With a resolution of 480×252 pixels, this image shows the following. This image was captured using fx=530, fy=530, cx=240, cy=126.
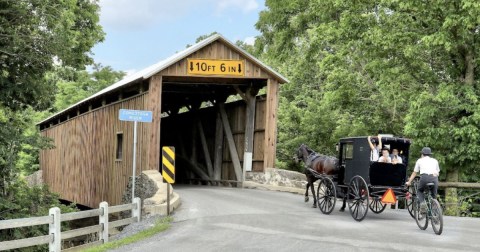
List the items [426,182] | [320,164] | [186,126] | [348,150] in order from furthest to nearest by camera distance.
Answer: [186,126] < [320,164] < [348,150] < [426,182]

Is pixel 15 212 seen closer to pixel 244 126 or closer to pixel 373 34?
pixel 244 126

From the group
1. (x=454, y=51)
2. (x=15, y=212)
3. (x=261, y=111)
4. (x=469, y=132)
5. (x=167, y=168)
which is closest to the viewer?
(x=167, y=168)

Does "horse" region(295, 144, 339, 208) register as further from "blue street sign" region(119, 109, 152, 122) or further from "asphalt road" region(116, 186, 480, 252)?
"blue street sign" region(119, 109, 152, 122)

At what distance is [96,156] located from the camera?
825 inches

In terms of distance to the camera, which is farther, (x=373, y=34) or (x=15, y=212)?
(x=373, y=34)

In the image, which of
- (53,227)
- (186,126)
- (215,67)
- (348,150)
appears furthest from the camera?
(186,126)

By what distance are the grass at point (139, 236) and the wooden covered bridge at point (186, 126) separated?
5745 mm

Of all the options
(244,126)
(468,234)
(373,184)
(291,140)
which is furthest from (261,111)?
(468,234)

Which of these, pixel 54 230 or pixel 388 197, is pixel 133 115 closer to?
pixel 54 230

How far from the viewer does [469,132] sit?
14.6m

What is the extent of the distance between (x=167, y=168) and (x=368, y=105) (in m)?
11.2

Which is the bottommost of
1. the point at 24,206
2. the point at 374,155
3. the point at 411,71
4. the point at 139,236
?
the point at 24,206

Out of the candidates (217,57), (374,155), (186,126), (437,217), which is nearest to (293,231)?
(374,155)

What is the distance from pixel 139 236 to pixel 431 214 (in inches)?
207
